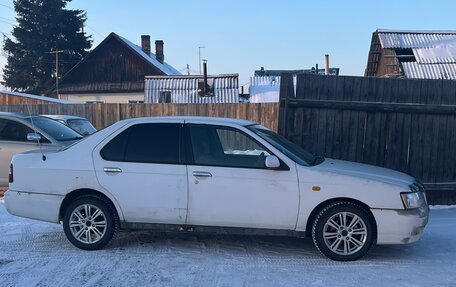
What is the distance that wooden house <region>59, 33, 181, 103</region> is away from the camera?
3691 cm

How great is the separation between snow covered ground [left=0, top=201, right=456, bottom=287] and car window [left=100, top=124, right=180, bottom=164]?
1118 mm

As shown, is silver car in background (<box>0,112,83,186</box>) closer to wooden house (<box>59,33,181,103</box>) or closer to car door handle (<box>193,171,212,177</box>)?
car door handle (<box>193,171,212,177</box>)

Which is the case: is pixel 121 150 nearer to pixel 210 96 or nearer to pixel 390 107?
pixel 390 107

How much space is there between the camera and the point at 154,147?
17.8ft

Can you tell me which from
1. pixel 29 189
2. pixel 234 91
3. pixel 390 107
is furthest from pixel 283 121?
pixel 234 91

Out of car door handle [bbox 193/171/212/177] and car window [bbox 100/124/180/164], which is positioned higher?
car window [bbox 100/124/180/164]

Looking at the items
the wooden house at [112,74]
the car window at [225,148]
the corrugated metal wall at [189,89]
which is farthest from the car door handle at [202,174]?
the wooden house at [112,74]

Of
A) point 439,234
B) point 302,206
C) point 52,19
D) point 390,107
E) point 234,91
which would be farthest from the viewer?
point 52,19

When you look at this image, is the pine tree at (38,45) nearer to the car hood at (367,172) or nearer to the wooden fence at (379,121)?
the wooden fence at (379,121)

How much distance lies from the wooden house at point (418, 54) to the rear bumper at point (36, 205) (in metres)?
16.5

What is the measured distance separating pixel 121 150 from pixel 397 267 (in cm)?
340

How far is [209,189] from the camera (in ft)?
17.1

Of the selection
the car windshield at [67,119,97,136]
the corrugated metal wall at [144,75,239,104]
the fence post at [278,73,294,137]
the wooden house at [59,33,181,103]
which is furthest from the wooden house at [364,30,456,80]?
the wooden house at [59,33,181,103]

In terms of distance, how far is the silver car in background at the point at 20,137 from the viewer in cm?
856
